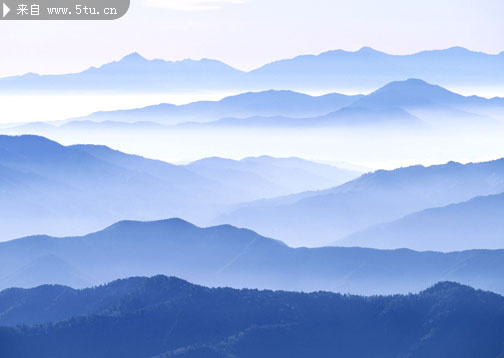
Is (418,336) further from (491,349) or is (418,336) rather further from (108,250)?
(108,250)

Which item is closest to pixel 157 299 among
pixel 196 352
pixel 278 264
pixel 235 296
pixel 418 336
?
pixel 235 296

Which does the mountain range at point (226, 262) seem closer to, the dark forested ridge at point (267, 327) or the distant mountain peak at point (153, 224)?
the distant mountain peak at point (153, 224)

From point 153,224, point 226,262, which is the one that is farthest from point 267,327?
point 153,224

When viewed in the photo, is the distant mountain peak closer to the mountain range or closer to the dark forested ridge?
the mountain range

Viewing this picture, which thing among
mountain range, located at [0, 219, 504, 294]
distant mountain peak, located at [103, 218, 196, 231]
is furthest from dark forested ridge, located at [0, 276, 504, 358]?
distant mountain peak, located at [103, 218, 196, 231]

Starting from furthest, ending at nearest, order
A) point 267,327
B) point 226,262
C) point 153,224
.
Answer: point 153,224, point 226,262, point 267,327

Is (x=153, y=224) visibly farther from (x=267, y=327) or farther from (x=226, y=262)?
(x=267, y=327)
